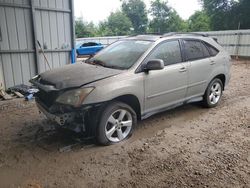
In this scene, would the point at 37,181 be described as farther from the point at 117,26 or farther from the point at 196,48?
the point at 117,26

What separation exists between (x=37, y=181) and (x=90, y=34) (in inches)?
1304

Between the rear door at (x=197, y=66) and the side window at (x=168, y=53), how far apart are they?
0.79ft

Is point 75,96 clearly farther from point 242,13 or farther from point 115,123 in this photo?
point 242,13

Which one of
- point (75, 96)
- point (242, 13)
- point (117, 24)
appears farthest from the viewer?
point (117, 24)

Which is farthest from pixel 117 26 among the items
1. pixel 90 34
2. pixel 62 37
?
pixel 62 37

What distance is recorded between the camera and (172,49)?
4590 mm

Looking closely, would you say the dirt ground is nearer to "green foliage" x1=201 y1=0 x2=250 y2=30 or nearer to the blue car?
the blue car

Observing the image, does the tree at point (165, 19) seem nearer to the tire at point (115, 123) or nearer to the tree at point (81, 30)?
the tree at point (81, 30)

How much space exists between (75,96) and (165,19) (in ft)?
129

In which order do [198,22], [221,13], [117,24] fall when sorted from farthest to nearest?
[117,24], [198,22], [221,13]

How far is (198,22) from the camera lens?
37.8 m

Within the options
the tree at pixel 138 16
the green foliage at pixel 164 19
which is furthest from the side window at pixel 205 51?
the tree at pixel 138 16

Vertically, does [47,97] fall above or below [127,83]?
below

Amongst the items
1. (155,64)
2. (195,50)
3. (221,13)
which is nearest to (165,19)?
(221,13)
